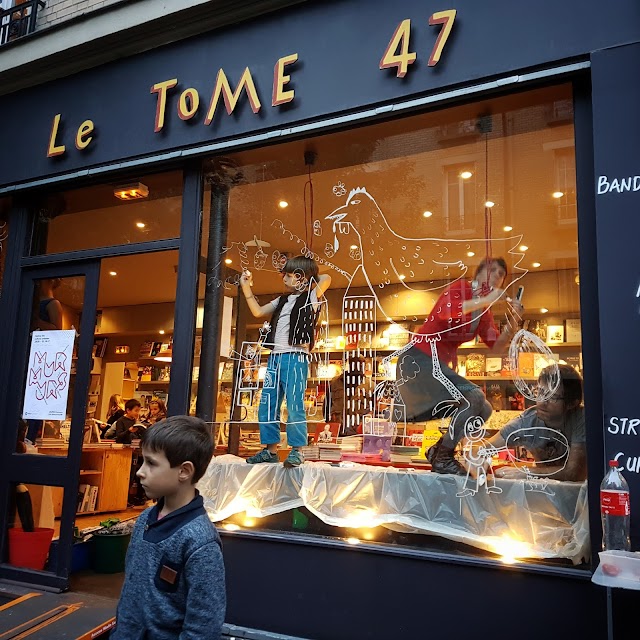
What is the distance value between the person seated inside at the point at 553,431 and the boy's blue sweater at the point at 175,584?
7.20 ft

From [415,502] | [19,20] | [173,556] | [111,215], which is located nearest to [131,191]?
[111,215]

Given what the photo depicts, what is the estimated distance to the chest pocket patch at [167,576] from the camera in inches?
73.5

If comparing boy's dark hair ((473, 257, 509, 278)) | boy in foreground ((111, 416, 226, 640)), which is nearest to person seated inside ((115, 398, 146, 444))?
boy's dark hair ((473, 257, 509, 278))

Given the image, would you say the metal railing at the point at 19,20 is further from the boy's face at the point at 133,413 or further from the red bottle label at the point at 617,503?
the red bottle label at the point at 617,503

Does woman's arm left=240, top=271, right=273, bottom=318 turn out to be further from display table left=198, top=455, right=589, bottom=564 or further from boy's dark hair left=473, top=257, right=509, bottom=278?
boy's dark hair left=473, top=257, right=509, bottom=278

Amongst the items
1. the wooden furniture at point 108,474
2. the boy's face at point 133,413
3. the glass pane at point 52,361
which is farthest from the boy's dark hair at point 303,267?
the boy's face at point 133,413

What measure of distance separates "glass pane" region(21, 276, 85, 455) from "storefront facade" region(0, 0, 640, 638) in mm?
63

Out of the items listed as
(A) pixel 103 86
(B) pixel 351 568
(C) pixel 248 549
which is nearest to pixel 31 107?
(A) pixel 103 86

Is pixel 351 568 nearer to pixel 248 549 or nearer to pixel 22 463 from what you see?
pixel 248 549

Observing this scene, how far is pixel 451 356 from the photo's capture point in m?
3.92

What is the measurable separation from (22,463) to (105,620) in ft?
7.35

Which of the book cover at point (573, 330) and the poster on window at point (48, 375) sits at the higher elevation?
the book cover at point (573, 330)

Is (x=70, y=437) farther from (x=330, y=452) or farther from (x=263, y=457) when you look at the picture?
(x=330, y=452)

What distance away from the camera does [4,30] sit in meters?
6.14
